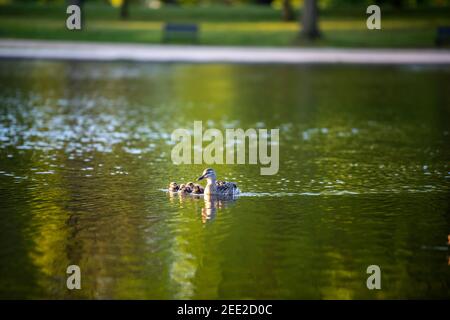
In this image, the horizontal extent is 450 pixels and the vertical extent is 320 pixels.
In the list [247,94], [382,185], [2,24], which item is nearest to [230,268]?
[382,185]

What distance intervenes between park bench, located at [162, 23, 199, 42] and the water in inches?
643

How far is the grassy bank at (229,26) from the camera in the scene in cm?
4062

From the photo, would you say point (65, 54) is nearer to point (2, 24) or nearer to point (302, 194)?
point (2, 24)

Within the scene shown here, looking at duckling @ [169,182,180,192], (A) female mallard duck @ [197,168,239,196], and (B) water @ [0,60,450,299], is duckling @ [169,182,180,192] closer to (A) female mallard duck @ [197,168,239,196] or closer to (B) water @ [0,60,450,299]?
(B) water @ [0,60,450,299]

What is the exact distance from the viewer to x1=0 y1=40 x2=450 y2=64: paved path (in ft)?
111

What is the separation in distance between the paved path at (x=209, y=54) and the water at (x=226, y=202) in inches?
376

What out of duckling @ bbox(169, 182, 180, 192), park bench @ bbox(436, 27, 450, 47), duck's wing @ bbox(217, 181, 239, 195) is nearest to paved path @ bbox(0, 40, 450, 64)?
park bench @ bbox(436, 27, 450, 47)

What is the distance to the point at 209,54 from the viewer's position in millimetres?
35250

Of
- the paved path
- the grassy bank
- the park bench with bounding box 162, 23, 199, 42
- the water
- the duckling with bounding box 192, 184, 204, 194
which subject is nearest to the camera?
the water

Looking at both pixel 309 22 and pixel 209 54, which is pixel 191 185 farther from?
pixel 309 22

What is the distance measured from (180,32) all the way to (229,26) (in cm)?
702

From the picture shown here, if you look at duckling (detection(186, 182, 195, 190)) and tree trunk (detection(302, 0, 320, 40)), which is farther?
tree trunk (detection(302, 0, 320, 40))


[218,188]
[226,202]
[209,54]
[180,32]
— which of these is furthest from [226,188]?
[180,32]

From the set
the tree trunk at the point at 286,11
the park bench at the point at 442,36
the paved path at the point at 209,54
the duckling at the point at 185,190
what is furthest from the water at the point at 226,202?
the tree trunk at the point at 286,11
